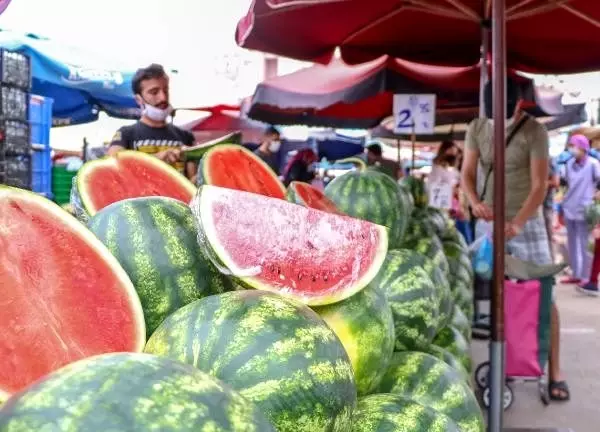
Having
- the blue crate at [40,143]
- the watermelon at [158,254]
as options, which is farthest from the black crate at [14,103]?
the watermelon at [158,254]

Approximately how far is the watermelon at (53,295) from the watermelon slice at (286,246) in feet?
0.63

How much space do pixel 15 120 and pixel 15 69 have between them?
15.7 inches

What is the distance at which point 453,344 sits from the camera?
2.54 m

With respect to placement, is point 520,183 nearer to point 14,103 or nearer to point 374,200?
point 374,200

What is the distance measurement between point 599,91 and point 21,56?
29.3 ft

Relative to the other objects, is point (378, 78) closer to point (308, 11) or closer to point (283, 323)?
point (308, 11)

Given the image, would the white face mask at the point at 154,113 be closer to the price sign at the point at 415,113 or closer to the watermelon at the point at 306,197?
the watermelon at the point at 306,197

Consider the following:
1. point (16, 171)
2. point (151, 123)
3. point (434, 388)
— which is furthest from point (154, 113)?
point (16, 171)

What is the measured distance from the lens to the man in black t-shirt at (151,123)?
11.9 ft

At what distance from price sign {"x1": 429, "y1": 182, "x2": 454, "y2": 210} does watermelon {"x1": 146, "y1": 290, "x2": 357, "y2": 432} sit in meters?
4.14

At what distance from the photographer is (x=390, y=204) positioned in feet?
8.28

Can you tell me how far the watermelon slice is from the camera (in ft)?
4.26

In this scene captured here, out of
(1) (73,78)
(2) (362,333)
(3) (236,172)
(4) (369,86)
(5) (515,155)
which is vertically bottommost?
(2) (362,333)

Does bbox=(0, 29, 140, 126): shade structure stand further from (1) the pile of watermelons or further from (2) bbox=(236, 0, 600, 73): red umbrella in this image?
(1) the pile of watermelons
